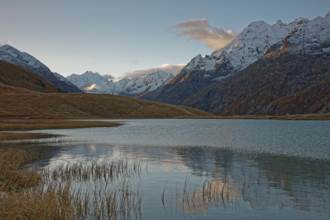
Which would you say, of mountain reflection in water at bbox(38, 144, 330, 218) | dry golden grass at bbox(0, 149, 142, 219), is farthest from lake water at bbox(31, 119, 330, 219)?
dry golden grass at bbox(0, 149, 142, 219)

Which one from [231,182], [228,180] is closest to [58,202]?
[231,182]

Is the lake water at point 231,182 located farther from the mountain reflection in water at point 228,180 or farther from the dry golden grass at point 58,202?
the dry golden grass at point 58,202

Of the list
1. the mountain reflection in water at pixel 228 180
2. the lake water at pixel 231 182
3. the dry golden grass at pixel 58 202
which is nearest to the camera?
the dry golden grass at pixel 58 202

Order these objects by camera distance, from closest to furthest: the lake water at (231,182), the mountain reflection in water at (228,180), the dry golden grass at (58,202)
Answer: the dry golden grass at (58,202) → the lake water at (231,182) → the mountain reflection in water at (228,180)

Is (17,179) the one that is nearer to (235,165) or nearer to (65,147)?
(235,165)

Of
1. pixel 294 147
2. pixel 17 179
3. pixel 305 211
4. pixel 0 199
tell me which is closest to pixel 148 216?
pixel 0 199

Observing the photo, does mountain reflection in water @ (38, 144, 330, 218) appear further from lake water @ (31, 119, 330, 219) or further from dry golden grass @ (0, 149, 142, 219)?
dry golden grass @ (0, 149, 142, 219)

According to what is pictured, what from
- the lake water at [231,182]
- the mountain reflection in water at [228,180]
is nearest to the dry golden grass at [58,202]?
the lake water at [231,182]

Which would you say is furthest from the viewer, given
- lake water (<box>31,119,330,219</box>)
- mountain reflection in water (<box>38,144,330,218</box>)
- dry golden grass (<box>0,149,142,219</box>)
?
mountain reflection in water (<box>38,144,330,218</box>)

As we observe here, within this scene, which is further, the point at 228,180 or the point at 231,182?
the point at 228,180

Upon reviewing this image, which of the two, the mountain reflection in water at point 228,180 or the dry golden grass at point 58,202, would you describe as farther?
the mountain reflection in water at point 228,180

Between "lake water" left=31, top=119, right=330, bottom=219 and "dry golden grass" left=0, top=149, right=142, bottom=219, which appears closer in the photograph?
"dry golden grass" left=0, top=149, right=142, bottom=219

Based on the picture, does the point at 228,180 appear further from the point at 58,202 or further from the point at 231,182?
the point at 58,202

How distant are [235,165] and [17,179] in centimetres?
2783
